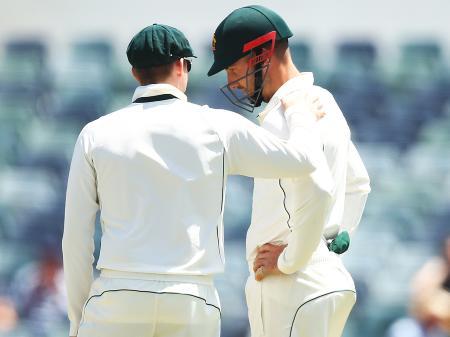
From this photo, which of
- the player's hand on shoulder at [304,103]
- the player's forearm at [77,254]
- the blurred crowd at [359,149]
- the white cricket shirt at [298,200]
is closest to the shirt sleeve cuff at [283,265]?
the white cricket shirt at [298,200]

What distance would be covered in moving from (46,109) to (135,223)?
10.8 feet

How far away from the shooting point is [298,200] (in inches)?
93.5

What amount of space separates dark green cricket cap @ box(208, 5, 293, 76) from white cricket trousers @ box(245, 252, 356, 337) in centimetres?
50

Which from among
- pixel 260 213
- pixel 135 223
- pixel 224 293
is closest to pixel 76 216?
pixel 135 223

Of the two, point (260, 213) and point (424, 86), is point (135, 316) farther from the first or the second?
point (424, 86)

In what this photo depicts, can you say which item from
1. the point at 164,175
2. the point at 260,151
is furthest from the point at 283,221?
the point at 164,175

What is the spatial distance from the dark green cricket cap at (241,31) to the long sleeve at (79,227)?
41cm

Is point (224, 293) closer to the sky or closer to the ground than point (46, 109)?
closer to the ground

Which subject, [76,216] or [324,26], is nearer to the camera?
[76,216]

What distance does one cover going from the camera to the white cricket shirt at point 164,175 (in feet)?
7.39

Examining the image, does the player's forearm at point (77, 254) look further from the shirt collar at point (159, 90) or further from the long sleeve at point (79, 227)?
the shirt collar at point (159, 90)

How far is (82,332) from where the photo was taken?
229 cm

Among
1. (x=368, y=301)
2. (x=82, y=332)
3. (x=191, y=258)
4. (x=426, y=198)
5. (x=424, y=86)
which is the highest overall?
(x=191, y=258)

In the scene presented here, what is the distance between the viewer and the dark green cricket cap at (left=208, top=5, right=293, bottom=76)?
8.26 feet
